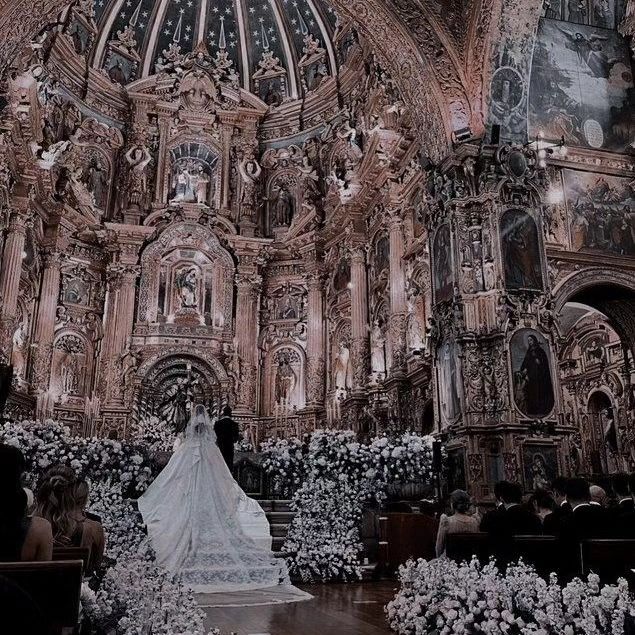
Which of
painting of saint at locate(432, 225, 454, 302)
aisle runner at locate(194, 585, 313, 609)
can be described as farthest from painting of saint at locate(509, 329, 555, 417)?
aisle runner at locate(194, 585, 313, 609)

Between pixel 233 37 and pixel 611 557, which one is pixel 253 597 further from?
pixel 233 37

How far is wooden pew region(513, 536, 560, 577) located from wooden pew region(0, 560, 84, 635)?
3535mm

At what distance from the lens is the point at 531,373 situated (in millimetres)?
13297

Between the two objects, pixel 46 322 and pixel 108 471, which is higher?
pixel 46 322

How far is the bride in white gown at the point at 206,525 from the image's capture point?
8695 mm

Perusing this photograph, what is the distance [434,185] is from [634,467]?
8.22 meters

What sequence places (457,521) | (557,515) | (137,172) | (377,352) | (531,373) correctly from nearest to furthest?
(557,515), (457,521), (531,373), (377,352), (137,172)

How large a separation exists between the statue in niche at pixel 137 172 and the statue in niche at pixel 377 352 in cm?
1054

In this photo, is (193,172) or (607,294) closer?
(607,294)

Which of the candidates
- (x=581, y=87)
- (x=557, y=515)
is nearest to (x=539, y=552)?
(x=557, y=515)

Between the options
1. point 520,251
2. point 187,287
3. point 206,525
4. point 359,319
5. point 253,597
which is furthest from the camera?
point 187,287

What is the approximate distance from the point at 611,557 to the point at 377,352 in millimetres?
15573

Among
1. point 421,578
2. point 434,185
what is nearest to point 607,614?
point 421,578

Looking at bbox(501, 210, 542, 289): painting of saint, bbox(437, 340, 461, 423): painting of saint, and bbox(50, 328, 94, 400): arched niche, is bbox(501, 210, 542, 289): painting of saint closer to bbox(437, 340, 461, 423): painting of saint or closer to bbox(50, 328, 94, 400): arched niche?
bbox(437, 340, 461, 423): painting of saint
